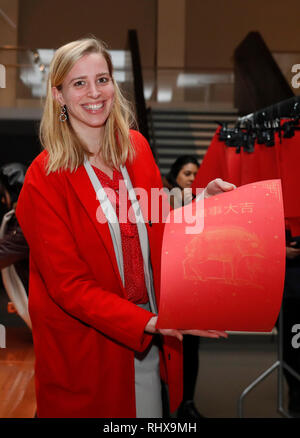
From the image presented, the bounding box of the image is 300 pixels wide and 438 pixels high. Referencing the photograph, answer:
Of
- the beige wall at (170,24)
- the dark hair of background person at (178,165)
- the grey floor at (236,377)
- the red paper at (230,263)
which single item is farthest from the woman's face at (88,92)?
the beige wall at (170,24)

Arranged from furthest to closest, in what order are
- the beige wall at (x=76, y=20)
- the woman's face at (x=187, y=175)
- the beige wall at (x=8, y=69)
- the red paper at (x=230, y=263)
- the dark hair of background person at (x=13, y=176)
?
the beige wall at (x=76, y=20) < the beige wall at (x=8, y=69) < the woman's face at (x=187, y=175) < the dark hair of background person at (x=13, y=176) < the red paper at (x=230, y=263)

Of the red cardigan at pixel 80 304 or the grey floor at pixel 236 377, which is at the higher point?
the red cardigan at pixel 80 304

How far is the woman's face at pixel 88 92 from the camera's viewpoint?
1593 mm

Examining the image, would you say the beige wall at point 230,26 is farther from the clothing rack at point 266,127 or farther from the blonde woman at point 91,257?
the blonde woman at point 91,257

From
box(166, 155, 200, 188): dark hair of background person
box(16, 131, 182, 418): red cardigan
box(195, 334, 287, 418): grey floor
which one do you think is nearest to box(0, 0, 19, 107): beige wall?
box(166, 155, 200, 188): dark hair of background person

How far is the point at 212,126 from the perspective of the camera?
9148 mm

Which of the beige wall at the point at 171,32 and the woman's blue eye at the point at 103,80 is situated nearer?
the woman's blue eye at the point at 103,80

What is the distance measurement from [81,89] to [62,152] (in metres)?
0.19

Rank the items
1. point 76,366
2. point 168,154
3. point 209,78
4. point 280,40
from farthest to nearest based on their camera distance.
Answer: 1. point 280,40
2. point 209,78
3. point 168,154
4. point 76,366

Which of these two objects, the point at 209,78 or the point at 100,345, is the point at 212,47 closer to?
the point at 209,78

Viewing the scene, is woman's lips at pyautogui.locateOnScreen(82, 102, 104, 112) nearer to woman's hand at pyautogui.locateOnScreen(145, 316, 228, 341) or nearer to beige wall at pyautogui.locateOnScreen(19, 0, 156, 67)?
woman's hand at pyautogui.locateOnScreen(145, 316, 228, 341)

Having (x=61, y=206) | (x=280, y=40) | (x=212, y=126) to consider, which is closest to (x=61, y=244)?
(x=61, y=206)

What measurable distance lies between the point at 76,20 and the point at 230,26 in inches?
137

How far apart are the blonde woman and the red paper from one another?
6.8 inches
